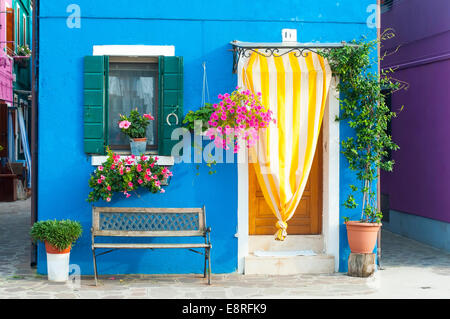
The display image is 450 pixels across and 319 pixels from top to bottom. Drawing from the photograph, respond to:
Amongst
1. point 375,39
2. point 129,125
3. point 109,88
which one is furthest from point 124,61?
point 375,39

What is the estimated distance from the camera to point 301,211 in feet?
25.5

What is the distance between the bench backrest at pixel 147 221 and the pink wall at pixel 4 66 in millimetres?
10783

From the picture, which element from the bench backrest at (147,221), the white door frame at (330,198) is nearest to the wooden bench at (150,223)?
the bench backrest at (147,221)

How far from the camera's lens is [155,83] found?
7.35m

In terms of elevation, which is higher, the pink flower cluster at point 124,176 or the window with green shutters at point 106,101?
the window with green shutters at point 106,101

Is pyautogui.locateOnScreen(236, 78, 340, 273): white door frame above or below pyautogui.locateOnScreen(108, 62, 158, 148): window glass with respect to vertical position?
below

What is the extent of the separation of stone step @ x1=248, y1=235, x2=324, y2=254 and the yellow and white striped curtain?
52cm

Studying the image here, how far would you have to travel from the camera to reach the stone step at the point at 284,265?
7.22m

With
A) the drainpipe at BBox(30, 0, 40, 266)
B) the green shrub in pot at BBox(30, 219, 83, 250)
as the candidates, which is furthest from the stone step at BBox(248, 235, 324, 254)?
the drainpipe at BBox(30, 0, 40, 266)

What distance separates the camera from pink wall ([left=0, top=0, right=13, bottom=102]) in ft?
54.0

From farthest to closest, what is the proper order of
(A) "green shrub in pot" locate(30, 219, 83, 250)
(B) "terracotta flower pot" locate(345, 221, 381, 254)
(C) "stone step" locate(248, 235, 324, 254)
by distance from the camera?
(C) "stone step" locate(248, 235, 324, 254)
(B) "terracotta flower pot" locate(345, 221, 381, 254)
(A) "green shrub in pot" locate(30, 219, 83, 250)

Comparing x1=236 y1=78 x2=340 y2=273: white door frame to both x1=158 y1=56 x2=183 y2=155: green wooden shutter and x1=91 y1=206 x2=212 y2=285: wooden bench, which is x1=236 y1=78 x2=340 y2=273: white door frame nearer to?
x1=91 y1=206 x2=212 y2=285: wooden bench

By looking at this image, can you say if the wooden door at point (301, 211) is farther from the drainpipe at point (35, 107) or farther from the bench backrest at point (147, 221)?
the drainpipe at point (35, 107)

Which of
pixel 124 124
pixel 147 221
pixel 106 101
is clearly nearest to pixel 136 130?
pixel 124 124
